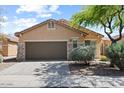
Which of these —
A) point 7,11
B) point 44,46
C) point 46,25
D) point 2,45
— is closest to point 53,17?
point 46,25

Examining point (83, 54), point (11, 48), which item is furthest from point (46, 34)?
point (11, 48)

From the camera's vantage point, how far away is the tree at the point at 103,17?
19.3 meters

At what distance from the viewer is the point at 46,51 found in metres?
29.9

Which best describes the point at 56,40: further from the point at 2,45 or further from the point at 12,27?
the point at 2,45

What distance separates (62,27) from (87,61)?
24.2ft

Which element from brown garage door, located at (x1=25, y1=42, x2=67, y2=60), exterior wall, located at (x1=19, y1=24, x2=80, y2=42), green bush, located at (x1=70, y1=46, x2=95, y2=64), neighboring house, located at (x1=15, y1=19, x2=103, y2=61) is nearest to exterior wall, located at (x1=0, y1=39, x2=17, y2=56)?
brown garage door, located at (x1=25, y1=42, x2=67, y2=60)

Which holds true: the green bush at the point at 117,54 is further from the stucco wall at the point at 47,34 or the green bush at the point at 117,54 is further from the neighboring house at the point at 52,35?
the stucco wall at the point at 47,34

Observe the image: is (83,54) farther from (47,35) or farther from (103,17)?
(47,35)

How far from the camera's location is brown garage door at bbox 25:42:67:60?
1161 inches

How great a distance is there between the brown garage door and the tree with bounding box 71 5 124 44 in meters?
6.76

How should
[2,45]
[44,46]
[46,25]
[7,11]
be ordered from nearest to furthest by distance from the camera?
[7,11] → [46,25] → [44,46] → [2,45]

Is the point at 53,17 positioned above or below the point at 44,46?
above

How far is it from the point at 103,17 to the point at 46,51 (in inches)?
425
